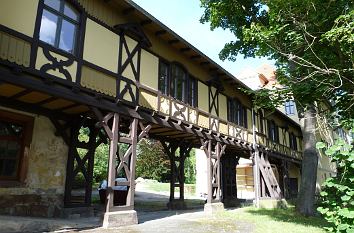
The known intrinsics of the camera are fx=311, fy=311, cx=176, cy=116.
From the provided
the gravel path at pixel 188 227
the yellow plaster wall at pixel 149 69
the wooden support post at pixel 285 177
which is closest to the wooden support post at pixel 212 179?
the gravel path at pixel 188 227

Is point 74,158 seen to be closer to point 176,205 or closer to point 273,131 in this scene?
point 176,205

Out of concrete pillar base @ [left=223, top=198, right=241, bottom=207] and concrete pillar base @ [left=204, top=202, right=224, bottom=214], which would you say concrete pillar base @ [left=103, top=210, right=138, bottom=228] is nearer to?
concrete pillar base @ [left=204, top=202, right=224, bottom=214]

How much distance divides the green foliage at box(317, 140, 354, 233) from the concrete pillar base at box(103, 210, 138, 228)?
4.82 meters

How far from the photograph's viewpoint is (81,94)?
25.1 ft

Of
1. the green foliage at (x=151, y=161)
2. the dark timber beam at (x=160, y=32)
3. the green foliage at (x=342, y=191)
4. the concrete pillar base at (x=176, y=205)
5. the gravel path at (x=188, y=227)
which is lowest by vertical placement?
the gravel path at (x=188, y=227)

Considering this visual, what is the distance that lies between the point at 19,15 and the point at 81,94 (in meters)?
2.16

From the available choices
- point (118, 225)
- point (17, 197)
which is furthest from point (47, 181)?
point (118, 225)

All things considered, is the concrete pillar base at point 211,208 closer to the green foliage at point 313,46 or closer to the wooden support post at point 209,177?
the wooden support post at point 209,177

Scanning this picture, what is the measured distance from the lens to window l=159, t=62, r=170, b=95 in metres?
10.9

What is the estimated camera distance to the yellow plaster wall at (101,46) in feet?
27.1

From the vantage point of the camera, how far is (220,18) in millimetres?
12797

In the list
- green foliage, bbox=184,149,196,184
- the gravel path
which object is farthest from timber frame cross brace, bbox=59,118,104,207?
green foliage, bbox=184,149,196,184

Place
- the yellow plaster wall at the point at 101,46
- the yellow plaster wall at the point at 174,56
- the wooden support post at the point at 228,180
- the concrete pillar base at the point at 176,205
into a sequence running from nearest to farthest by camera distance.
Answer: the yellow plaster wall at the point at 101,46, the yellow plaster wall at the point at 174,56, the concrete pillar base at the point at 176,205, the wooden support post at the point at 228,180

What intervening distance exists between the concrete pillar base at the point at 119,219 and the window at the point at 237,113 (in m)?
8.31
